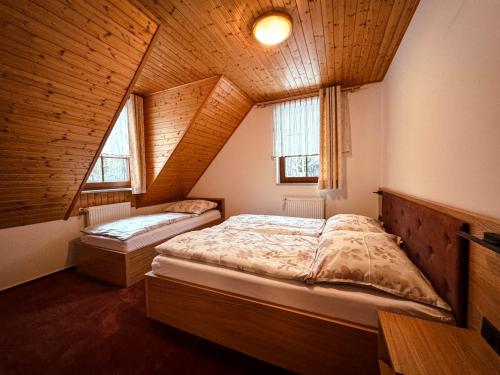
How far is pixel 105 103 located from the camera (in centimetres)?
193

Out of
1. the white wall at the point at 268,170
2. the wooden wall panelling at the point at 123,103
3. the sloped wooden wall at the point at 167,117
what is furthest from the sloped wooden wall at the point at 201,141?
the wooden wall panelling at the point at 123,103

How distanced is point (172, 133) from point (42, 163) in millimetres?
1378

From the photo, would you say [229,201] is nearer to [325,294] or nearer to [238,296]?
[238,296]

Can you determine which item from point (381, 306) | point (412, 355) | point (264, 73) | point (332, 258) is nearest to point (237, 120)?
point (264, 73)

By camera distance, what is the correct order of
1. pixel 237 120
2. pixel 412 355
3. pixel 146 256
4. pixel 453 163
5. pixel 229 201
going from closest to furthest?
pixel 412 355 < pixel 453 163 < pixel 146 256 < pixel 237 120 < pixel 229 201

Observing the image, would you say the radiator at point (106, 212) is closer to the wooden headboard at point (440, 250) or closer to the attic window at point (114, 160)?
the attic window at point (114, 160)

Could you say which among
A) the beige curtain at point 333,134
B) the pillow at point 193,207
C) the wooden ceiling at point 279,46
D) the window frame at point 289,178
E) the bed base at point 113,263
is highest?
the wooden ceiling at point 279,46

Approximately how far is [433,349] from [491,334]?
19cm

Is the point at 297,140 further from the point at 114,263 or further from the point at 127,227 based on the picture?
the point at 114,263

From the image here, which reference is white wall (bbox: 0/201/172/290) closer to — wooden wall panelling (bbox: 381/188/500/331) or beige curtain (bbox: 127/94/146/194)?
beige curtain (bbox: 127/94/146/194)

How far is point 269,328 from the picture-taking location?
1.18 metres

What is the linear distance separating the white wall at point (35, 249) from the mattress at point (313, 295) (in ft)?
6.65

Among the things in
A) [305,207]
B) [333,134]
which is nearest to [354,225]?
[305,207]

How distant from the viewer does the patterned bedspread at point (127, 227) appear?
88.1 inches
